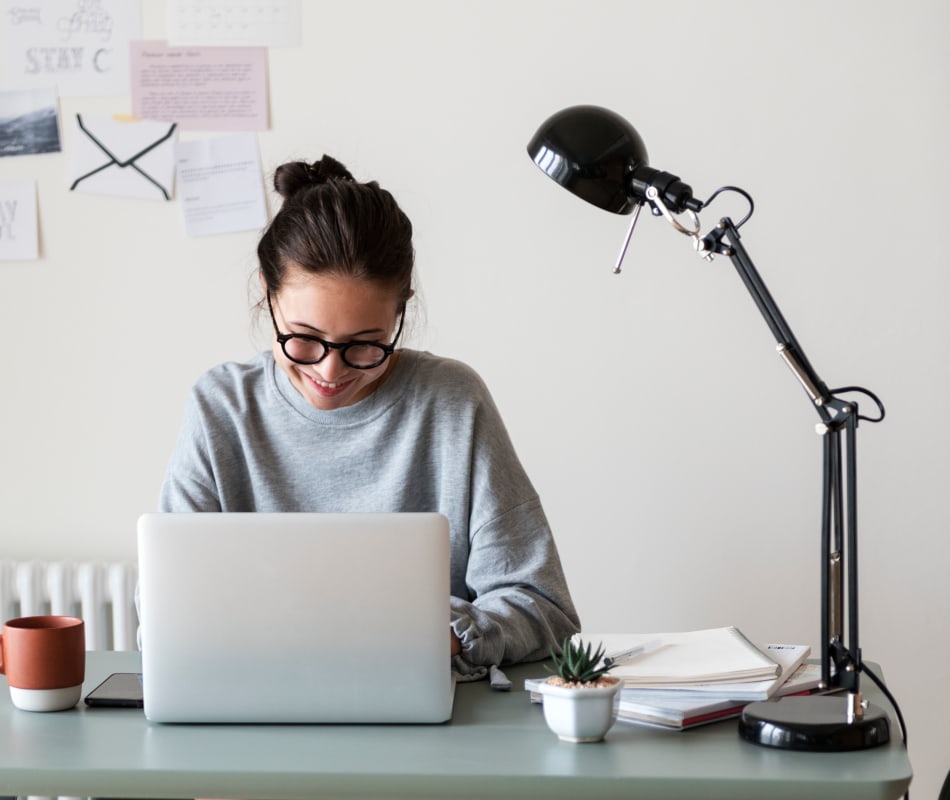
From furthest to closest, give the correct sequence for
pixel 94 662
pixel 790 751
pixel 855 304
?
pixel 855 304, pixel 94 662, pixel 790 751

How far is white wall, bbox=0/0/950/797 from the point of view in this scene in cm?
208

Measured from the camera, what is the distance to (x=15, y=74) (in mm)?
2279

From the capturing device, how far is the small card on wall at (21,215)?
2.29m

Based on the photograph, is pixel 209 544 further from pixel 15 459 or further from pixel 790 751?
pixel 15 459

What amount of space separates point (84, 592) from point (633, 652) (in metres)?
1.35

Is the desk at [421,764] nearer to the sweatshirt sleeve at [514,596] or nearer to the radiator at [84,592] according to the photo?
the sweatshirt sleeve at [514,596]

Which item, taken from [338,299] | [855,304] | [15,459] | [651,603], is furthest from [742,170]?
[15,459]

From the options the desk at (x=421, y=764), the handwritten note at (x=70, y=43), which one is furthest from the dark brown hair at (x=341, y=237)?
the handwritten note at (x=70, y=43)

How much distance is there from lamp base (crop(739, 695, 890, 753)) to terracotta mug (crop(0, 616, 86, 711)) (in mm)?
623

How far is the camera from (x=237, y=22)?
2.20m

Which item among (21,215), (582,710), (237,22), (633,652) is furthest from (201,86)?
(582,710)

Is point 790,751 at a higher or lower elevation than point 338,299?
lower

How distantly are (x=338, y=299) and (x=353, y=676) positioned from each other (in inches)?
21.6

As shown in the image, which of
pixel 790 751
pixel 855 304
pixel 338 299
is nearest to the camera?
pixel 790 751
